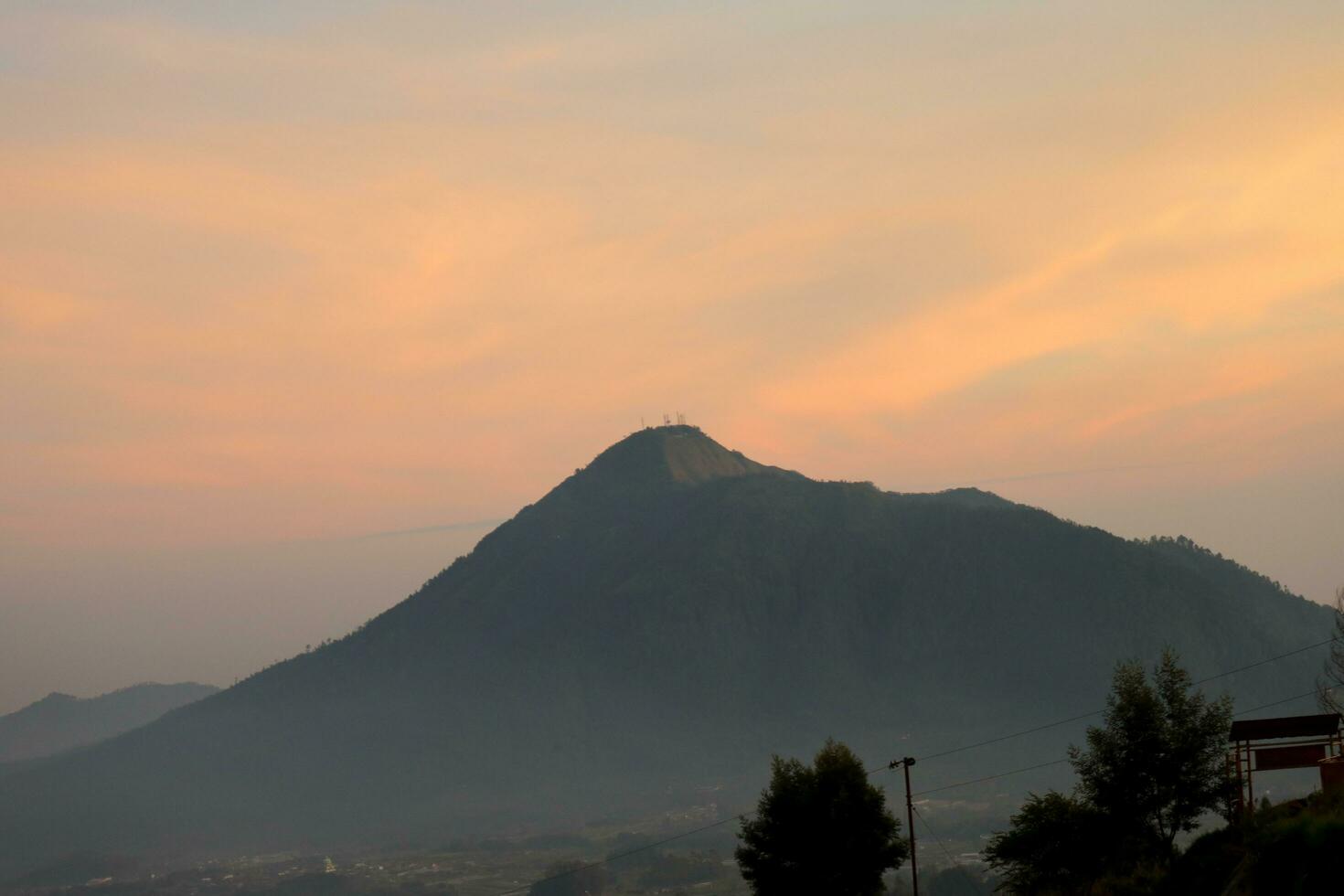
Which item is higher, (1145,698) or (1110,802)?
(1145,698)

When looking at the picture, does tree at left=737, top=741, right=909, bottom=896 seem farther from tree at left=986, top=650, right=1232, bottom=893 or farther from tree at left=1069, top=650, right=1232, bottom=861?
tree at left=1069, top=650, right=1232, bottom=861

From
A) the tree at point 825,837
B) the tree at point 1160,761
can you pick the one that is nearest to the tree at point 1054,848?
the tree at point 1160,761

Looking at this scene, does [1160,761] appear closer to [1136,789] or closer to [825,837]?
[1136,789]

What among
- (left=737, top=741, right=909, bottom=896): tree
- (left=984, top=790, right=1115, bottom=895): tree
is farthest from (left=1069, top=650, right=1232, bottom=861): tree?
(left=737, top=741, right=909, bottom=896): tree

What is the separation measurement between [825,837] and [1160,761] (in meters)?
20.5

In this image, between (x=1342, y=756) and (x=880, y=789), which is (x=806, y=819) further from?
(x=1342, y=756)

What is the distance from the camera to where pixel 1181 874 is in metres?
56.5

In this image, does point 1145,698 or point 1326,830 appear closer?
point 1326,830

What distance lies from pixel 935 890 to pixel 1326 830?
118m

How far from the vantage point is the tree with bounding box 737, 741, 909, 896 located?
76.2m

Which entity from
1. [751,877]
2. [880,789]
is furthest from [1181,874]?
[751,877]

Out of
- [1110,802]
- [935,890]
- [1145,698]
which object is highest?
[1145,698]

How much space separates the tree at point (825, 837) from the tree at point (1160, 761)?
14163mm

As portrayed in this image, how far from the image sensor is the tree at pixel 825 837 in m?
76.2
